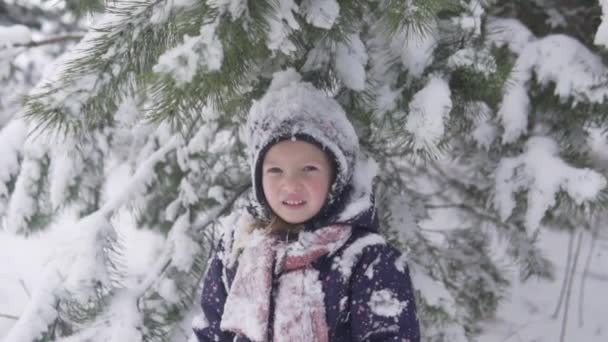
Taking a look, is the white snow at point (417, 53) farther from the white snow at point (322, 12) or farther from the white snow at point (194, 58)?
the white snow at point (194, 58)

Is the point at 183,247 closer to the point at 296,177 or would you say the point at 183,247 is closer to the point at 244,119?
the point at 244,119

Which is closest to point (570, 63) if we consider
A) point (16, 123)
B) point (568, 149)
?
point (568, 149)

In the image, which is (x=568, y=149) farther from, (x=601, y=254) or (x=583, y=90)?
(x=601, y=254)

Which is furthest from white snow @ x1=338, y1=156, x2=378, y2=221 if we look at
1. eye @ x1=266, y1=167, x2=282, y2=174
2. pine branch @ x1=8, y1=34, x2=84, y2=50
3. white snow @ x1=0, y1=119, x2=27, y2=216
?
white snow @ x1=0, y1=119, x2=27, y2=216

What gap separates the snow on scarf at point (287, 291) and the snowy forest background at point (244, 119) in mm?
438

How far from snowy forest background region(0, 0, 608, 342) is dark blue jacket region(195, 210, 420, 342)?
36 centimetres

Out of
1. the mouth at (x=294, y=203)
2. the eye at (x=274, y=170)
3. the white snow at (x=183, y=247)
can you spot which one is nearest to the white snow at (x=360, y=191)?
the mouth at (x=294, y=203)

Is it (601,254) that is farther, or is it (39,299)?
(601,254)

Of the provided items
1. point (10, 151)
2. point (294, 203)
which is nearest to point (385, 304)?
point (294, 203)

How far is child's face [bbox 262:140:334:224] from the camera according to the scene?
171 cm

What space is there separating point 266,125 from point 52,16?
367cm

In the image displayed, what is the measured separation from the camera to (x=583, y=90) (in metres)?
2.05

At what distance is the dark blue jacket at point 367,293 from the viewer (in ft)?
5.53

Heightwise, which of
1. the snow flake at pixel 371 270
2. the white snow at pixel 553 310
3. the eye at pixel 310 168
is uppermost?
the eye at pixel 310 168
